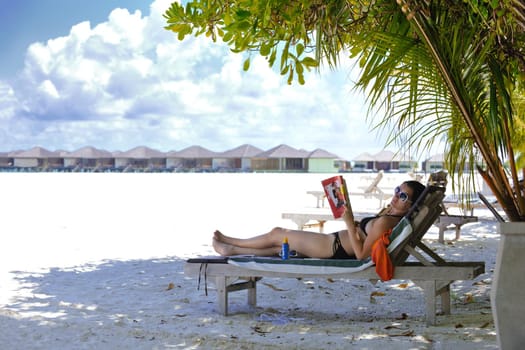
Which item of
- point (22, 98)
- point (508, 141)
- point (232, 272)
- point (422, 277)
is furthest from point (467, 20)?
point (22, 98)

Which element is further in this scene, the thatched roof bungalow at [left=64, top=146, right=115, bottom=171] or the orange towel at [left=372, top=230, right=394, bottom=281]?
the thatched roof bungalow at [left=64, top=146, right=115, bottom=171]

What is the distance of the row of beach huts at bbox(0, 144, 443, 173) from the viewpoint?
234 feet

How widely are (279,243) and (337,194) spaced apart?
62 cm

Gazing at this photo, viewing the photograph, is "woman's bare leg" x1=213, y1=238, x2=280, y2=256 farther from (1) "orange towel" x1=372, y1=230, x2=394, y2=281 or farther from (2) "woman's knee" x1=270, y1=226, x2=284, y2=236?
(1) "orange towel" x1=372, y1=230, x2=394, y2=281

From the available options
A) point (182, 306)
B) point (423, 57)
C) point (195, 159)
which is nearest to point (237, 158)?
point (195, 159)

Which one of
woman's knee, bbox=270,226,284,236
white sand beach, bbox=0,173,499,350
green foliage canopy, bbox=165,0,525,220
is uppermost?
green foliage canopy, bbox=165,0,525,220

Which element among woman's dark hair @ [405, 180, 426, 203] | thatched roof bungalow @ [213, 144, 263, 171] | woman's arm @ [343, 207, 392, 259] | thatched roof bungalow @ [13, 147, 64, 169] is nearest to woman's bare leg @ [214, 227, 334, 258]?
woman's arm @ [343, 207, 392, 259]

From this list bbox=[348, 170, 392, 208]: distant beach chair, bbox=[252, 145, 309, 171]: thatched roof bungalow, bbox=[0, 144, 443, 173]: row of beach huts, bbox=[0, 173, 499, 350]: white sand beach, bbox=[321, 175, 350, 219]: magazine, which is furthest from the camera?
bbox=[0, 144, 443, 173]: row of beach huts

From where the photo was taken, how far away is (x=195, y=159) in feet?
240

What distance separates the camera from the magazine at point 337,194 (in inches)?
162

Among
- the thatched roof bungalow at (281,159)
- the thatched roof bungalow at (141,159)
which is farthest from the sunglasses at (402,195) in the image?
the thatched roof bungalow at (141,159)

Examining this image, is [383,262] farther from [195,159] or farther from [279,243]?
[195,159]

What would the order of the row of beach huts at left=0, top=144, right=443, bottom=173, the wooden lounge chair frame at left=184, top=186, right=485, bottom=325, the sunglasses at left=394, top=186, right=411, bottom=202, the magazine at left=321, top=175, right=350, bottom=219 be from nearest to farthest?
the wooden lounge chair frame at left=184, top=186, right=485, bottom=325 < the magazine at left=321, top=175, right=350, bottom=219 < the sunglasses at left=394, top=186, right=411, bottom=202 < the row of beach huts at left=0, top=144, right=443, bottom=173

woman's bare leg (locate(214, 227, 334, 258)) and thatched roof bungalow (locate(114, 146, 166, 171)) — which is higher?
thatched roof bungalow (locate(114, 146, 166, 171))
